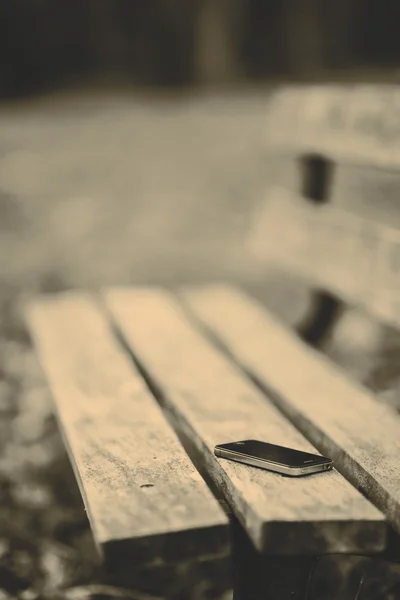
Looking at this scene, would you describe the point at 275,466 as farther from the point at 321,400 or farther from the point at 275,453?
the point at 321,400

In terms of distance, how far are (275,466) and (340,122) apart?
1.06 metres

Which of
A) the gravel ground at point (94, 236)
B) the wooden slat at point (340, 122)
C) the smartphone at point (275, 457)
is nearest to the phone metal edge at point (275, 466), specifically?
the smartphone at point (275, 457)

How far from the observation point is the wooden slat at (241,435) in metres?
0.94

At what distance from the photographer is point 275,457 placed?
1.10 metres

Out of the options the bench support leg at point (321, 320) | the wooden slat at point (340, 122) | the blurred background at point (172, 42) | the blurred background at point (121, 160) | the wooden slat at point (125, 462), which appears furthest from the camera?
the blurred background at point (172, 42)

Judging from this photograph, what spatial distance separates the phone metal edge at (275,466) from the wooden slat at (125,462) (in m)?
0.06

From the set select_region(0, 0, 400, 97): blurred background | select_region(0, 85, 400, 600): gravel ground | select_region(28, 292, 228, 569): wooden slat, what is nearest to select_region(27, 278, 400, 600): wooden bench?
select_region(28, 292, 228, 569): wooden slat

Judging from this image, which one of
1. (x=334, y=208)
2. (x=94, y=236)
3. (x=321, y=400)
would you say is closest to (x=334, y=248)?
(x=334, y=208)

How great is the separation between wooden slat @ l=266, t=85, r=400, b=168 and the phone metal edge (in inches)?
31.4

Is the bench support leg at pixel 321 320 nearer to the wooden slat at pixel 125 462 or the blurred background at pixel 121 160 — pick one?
the blurred background at pixel 121 160

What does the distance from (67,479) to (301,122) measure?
110cm

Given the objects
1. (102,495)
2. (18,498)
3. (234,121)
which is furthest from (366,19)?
(102,495)

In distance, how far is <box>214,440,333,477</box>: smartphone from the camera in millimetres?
1065

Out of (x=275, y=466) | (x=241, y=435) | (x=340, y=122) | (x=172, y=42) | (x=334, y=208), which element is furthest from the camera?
(x=172, y=42)
